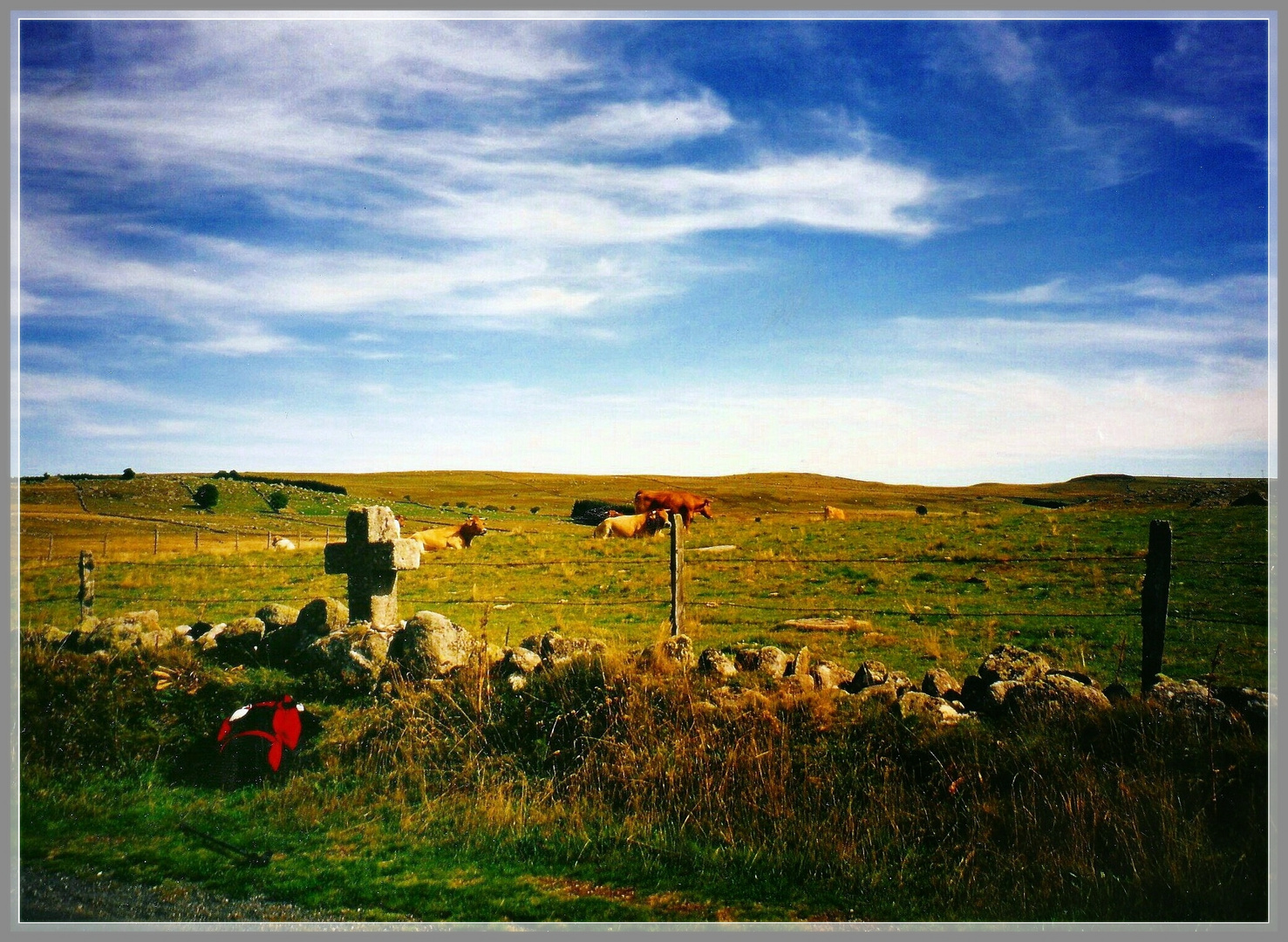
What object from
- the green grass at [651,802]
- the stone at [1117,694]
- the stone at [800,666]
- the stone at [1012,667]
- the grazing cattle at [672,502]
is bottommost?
the green grass at [651,802]

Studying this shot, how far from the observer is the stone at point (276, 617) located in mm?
8734

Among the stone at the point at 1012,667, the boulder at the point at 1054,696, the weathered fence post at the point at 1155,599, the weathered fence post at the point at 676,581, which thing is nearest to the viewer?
the boulder at the point at 1054,696

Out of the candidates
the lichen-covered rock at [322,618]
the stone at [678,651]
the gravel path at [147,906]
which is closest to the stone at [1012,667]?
the stone at [678,651]

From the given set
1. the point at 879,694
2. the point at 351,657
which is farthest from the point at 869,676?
the point at 351,657

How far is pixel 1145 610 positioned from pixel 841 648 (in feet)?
13.4

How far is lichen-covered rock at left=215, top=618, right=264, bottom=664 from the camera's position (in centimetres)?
822

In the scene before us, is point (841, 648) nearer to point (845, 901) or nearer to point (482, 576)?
point (845, 901)

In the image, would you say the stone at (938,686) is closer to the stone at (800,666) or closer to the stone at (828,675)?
the stone at (828,675)

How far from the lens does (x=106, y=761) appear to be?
22.1 ft

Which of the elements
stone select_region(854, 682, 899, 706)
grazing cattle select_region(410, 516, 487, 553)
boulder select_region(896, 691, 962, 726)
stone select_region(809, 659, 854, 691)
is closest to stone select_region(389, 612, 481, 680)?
stone select_region(809, 659, 854, 691)

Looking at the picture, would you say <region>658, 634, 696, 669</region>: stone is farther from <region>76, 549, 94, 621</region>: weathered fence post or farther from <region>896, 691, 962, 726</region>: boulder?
<region>76, 549, 94, 621</region>: weathered fence post

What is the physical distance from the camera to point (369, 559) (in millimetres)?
8836

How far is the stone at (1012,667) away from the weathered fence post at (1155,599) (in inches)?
31.2

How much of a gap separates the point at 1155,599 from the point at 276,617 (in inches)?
344
